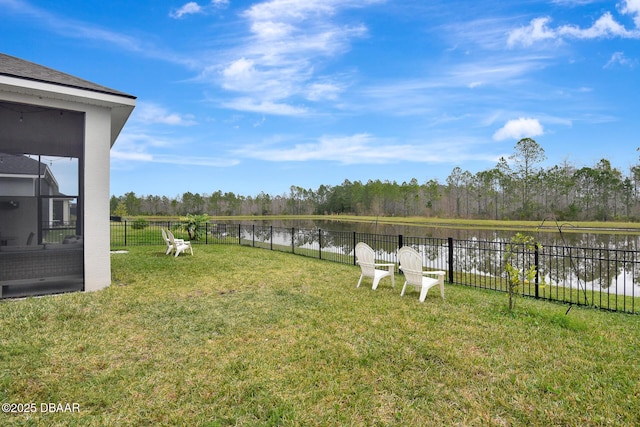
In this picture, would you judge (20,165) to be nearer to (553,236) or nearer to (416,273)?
(416,273)

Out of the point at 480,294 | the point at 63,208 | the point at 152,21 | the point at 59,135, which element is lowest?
the point at 480,294

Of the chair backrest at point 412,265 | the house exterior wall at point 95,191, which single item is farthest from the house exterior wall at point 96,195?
the chair backrest at point 412,265

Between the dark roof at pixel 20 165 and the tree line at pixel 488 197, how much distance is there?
34.7 meters

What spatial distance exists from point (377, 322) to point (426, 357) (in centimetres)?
112

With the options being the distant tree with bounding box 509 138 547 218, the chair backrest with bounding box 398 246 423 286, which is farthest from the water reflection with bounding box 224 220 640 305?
the distant tree with bounding box 509 138 547 218

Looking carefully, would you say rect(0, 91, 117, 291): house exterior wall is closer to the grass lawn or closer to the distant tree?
the grass lawn

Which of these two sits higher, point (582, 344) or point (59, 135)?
point (59, 135)

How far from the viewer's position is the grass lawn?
2404 millimetres

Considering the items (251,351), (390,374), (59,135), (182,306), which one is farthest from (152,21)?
(390,374)

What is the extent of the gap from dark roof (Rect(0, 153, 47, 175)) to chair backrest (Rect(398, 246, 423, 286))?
735 centimetres

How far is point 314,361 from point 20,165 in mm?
7299

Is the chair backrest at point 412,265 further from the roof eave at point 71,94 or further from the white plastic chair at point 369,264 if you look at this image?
the roof eave at point 71,94

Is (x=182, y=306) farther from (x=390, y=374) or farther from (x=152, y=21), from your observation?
(x=152, y=21)

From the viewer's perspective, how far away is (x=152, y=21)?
10148 mm
